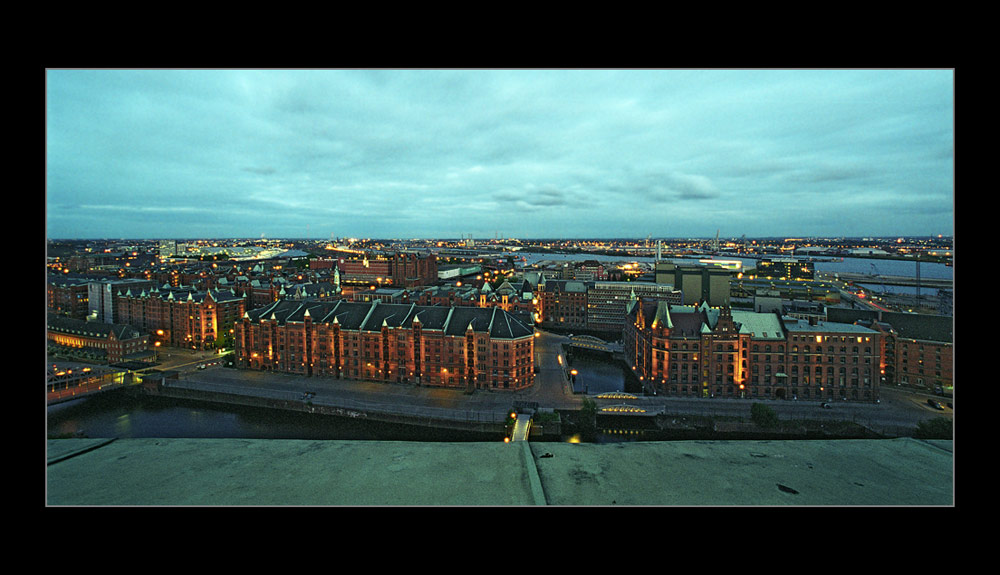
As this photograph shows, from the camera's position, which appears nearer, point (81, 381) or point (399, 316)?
point (81, 381)

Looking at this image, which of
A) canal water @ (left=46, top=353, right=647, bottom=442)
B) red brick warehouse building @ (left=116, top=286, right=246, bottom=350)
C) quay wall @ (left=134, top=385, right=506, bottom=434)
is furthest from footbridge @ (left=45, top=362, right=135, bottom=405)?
red brick warehouse building @ (left=116, top=286, right=246, bottom=350)

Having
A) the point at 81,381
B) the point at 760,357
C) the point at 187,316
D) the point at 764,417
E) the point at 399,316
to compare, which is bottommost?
the point at 764,417

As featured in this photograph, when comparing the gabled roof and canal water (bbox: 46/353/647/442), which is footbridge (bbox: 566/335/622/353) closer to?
canal water (bbox: 46/353/647/442)

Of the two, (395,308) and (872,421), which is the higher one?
(395,308)

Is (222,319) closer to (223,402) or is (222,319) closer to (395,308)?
(223,402)

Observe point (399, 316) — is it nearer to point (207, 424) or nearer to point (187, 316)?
point (207, 424)

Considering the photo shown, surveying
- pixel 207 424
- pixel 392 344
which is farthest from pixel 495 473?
pixel 392 344
